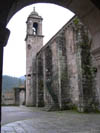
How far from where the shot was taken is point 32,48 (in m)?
19.0

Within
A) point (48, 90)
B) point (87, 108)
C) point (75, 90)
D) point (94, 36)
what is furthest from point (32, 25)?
point (94, 36)

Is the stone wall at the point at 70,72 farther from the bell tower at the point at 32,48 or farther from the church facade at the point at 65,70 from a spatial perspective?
the bell tower at the point at 32,48

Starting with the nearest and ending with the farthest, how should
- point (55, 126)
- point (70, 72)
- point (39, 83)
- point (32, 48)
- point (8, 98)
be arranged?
point (55, 126)
point (70, 72)
point (39, 83)
point (32, 48)
point (8, 98)

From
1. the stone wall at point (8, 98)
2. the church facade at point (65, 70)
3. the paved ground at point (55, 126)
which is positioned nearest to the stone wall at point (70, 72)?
the church facade at point (65, 70)

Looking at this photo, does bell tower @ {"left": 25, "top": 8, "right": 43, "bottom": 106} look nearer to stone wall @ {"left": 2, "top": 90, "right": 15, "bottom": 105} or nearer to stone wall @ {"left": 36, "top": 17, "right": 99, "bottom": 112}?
stone wall @ {"left": 36, "top": 17, "right": 99, "bottom": 112}

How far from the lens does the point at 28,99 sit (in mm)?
17938

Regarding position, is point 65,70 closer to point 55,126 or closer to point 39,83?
point 39,83

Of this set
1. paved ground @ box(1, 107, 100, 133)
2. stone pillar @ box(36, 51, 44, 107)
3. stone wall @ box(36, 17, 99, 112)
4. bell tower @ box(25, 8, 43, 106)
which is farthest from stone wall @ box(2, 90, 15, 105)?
paved ground @ box(1, 107, 100, 133)

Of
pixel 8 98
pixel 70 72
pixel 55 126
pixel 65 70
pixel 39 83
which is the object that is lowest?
pixel 8 98

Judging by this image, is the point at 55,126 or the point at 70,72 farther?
the point at 70,72

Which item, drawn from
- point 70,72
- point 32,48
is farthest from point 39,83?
point 70,72

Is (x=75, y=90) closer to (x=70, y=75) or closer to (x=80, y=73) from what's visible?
(x=70, y=75)

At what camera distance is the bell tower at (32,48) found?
1777 cm

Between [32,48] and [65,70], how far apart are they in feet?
27.4
